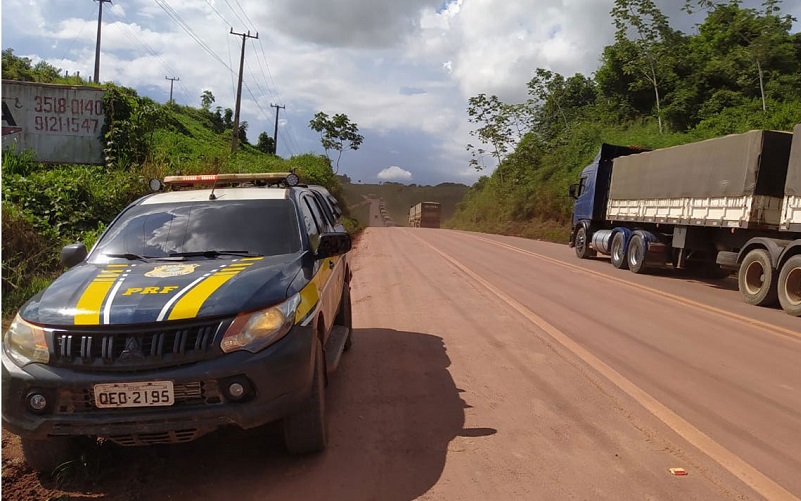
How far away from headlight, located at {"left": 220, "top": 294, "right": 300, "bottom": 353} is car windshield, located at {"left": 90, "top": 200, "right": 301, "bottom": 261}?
40.6 inches

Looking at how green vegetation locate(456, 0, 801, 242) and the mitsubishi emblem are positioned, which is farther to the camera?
green vegetation locate(456, 0, 801, 242)

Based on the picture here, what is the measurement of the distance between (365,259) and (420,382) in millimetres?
11160

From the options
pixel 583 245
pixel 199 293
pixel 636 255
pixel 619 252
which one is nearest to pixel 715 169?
pixel 636 255

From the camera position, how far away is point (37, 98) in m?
13.9

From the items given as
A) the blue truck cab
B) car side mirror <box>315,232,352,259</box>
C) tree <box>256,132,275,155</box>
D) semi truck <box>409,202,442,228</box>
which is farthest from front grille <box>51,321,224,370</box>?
tree <box>256,132,275,155</box>

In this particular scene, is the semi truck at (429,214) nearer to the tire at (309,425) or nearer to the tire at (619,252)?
the tire at (619,252)

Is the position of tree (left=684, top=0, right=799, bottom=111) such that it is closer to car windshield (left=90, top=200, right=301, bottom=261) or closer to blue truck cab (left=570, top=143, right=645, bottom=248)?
blue truck cab (left=570, top=143, right=645, bottom=248)

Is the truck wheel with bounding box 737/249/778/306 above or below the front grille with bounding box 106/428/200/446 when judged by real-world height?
above

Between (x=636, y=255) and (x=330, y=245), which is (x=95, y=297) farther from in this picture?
(x=636, y=255)

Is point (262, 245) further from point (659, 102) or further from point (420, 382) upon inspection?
point (659, 102)

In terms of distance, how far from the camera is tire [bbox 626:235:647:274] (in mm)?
14422

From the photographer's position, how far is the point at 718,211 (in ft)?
38.0

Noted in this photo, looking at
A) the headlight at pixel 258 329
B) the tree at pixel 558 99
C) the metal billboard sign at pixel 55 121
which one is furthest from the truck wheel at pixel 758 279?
the tree at pixel 558 99

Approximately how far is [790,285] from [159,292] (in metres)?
10.3
